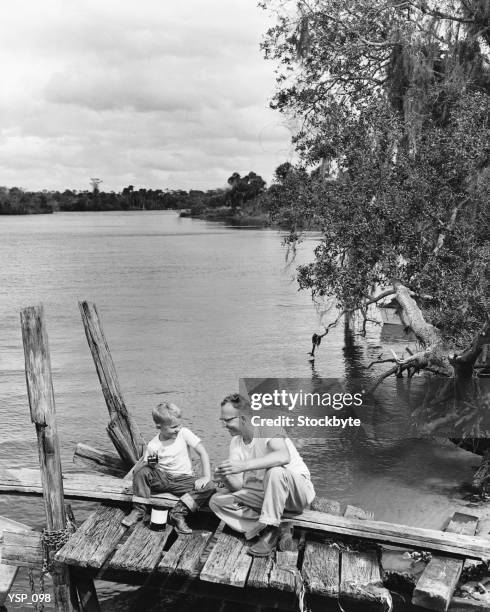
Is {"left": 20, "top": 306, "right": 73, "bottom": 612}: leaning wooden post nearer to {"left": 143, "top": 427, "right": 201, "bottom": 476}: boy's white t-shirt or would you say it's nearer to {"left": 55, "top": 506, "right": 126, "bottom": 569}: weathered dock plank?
{"left": 55, "top": 506, "right": 126, "bottom": 569}: weathered dock plank

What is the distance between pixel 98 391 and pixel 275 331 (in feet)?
34.6

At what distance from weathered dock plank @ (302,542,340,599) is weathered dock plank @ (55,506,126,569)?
6.68 feet

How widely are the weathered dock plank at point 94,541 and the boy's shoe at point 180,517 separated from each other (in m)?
0.57

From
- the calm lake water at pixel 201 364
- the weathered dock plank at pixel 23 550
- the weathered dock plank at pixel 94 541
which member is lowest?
the calm lake water at pixel 201 364

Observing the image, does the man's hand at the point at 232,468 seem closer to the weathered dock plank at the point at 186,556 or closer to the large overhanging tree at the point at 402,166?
the weathered dock plank at the point at 186,556

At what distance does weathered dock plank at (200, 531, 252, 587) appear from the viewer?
23.3 ft

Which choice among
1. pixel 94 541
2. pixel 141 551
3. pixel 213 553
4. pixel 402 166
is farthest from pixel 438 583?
pixel 402 166

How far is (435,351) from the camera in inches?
540

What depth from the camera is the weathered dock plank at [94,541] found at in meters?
7.66

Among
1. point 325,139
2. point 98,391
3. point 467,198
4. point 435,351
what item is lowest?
point 98,391

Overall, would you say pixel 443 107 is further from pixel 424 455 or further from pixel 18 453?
pixel 18 453

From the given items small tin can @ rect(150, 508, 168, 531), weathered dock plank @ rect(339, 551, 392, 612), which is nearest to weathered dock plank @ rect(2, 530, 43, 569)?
small tin can @ rect(150, 508, 168, 531)

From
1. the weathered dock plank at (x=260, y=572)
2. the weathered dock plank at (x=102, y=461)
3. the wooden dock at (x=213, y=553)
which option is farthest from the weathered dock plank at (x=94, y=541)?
the weathered dock plank at (x=102, y=461)

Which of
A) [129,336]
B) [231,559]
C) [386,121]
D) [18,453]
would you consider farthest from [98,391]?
[231,559]
